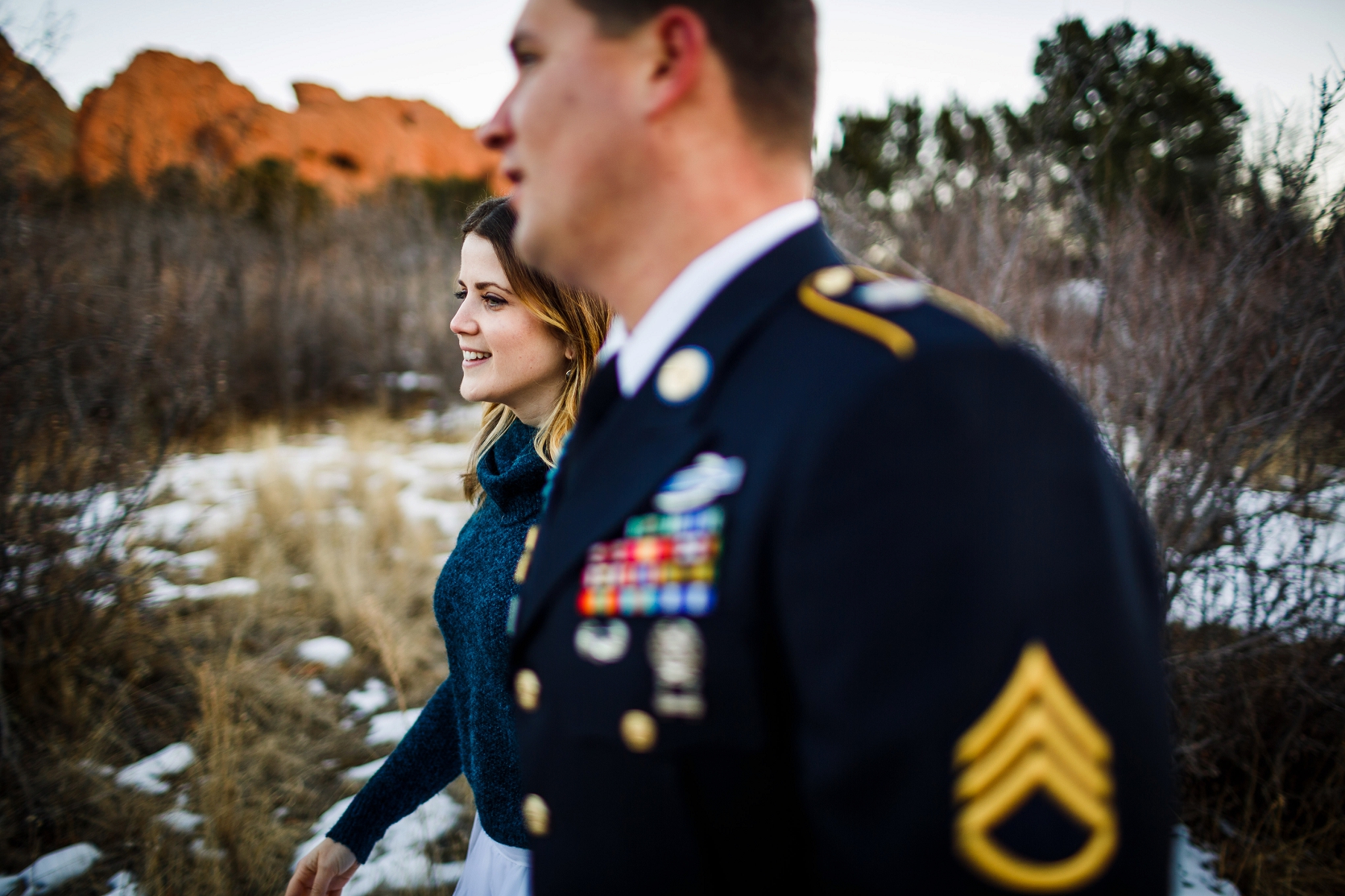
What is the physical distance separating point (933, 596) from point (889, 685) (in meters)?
0.07

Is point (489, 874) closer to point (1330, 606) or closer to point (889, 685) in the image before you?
point (889, 685)

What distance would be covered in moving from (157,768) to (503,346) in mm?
3078

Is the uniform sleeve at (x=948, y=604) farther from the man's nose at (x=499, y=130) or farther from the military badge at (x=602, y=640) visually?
the man's nose at (x=499, y=130)

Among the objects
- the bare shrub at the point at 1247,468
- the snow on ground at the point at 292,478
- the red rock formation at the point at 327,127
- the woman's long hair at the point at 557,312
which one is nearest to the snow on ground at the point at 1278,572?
the bare shrub at the point at 1247,468

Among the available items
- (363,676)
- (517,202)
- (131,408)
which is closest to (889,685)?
(517,202)

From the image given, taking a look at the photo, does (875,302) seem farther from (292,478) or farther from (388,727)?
(292,478)

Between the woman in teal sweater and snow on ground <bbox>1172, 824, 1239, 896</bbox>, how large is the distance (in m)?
2.45

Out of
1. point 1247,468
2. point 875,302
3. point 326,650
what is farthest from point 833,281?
point 326,650

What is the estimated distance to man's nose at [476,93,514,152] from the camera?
83 cm

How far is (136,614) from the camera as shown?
13.5ft

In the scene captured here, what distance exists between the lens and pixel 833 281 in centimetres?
69

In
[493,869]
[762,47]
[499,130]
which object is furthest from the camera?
[493,869]

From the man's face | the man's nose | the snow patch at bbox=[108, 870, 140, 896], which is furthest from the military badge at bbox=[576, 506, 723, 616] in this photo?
the snow patch at bbox=[108, 870, 140, 896]

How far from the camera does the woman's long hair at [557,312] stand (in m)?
1.72
